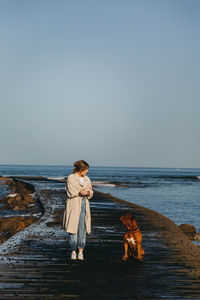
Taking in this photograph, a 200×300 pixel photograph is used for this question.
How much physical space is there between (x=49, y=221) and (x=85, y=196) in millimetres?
6736

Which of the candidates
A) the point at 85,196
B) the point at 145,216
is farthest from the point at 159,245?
the point at 145,216

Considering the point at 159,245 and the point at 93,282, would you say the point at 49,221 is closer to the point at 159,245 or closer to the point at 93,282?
the point at 159,245

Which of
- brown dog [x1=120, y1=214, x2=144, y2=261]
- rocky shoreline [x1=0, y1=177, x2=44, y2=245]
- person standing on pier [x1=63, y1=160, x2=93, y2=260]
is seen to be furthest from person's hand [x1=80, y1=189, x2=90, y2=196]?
rocky shoreline [x1=0, y1=177, x2=44, y2=245]

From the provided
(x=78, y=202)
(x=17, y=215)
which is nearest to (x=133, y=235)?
(x=78, y=202)

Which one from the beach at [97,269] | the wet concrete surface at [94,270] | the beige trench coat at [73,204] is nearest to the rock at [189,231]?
the beach at [97,269]

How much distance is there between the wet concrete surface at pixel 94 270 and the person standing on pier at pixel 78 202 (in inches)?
22.8

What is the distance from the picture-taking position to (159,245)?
982cm

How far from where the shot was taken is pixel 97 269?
7270 mm

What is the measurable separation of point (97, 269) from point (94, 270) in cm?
10

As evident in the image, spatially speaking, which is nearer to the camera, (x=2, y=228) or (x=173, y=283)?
(x=173, y=283)

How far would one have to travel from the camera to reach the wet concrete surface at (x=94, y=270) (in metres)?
5.80

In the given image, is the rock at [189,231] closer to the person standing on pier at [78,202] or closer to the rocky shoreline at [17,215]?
the rocky shoreline at [17,215]

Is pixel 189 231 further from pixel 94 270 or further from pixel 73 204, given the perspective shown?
pixel 94 270

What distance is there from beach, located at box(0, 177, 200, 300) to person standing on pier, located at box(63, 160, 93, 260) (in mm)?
579
